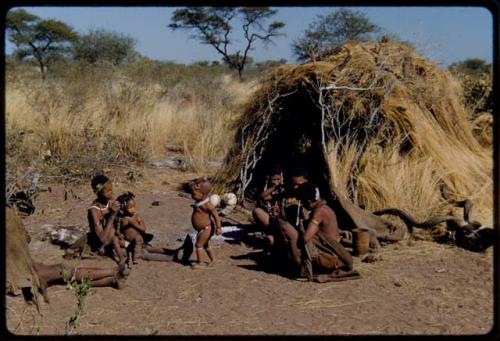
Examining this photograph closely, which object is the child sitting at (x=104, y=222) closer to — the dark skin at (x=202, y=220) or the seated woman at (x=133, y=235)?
the seated woman at (x=133, y=235)

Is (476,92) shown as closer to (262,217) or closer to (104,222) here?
(262,217)

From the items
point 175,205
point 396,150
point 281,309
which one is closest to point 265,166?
point 175,205

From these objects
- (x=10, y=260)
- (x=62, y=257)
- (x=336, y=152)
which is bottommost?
(x=62, y=257)

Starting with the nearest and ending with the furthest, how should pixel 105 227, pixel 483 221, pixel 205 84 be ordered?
pixel 105 227 < pixel 483 221 < pixel 205 84

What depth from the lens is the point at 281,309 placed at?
522 cm

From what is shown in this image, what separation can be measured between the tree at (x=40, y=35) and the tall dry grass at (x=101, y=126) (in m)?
17.4

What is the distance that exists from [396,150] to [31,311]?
5029mm

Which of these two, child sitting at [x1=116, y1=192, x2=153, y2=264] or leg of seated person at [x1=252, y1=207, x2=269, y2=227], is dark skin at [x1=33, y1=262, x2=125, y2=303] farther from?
leg of seated person at [x1=252, y1=207, x2=269, y2=227]

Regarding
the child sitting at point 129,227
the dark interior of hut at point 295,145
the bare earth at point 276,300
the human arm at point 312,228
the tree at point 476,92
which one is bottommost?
the bare earth at point 276,300

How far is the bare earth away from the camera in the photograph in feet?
15.9

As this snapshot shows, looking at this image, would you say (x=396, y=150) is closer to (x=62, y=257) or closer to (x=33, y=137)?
(x=62, y=257)

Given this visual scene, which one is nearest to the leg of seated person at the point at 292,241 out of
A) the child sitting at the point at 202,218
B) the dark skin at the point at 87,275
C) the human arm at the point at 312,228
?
the human arm at the point at 312,228

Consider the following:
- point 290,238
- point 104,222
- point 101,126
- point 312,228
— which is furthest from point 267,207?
point 101,126

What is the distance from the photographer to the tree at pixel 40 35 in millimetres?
32938
